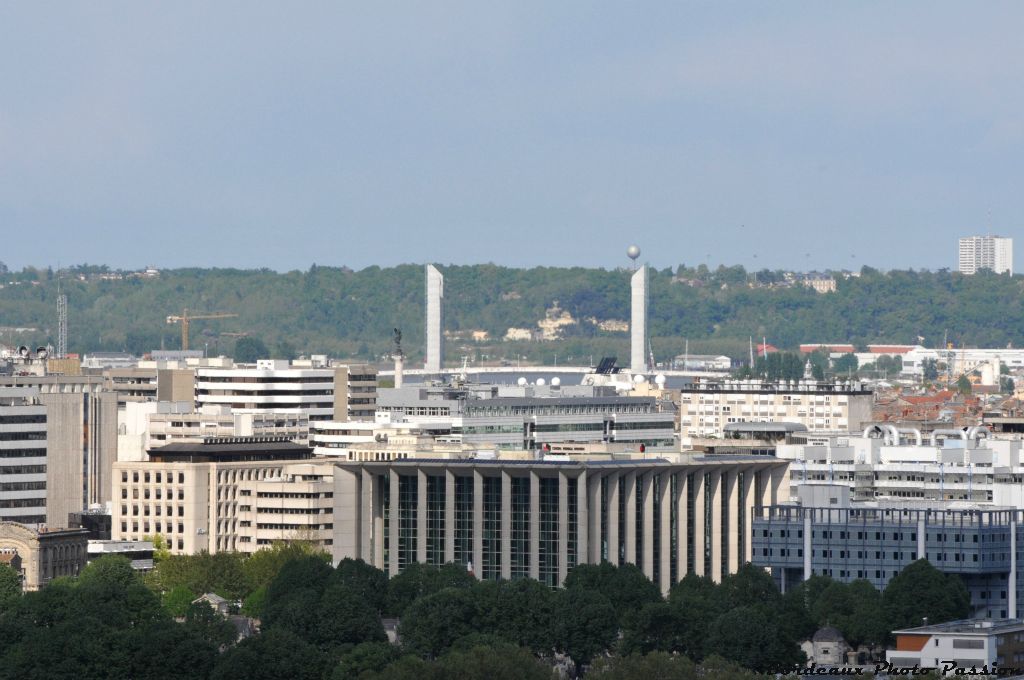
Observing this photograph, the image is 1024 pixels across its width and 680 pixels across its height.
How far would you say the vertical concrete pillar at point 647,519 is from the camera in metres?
138

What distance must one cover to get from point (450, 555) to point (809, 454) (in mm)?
26201

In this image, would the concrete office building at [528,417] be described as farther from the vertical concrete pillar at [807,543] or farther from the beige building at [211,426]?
the vertical concrete pillar at [807,543]

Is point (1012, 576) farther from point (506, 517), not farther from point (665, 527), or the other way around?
point (506, 517)

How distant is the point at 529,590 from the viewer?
118125 mm

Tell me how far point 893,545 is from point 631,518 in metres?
13.0

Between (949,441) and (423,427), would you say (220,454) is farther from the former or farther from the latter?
(949,441)

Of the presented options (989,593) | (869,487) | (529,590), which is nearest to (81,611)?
(529,590)

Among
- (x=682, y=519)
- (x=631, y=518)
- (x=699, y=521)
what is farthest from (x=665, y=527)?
(x=631, y=518)

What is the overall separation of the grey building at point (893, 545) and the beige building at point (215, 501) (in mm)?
29492

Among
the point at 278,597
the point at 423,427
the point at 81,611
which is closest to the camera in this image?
the point at 81,611

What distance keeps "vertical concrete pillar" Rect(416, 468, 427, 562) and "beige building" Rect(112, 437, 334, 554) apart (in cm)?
1696

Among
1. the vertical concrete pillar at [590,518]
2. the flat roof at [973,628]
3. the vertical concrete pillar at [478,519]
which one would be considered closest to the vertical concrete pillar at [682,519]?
the vertical concrete pillar at [590,518]

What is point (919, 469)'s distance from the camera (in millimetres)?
151000

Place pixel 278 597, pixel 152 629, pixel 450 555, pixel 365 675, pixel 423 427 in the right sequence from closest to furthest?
pixel 365 675 < pixel 152 629 < pixel 278 597 < pixel 450 555 < pixel 423 427
